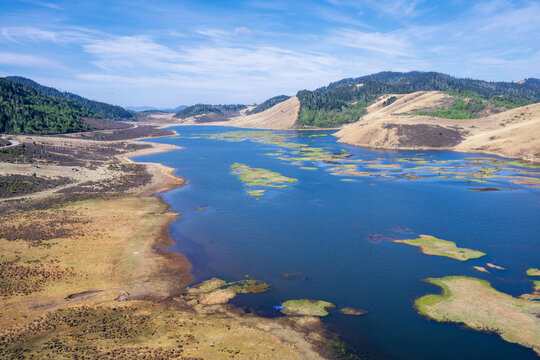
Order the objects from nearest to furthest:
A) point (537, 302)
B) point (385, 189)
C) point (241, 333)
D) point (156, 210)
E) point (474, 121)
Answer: point (241, 333) < point (537, 302) < point (156, 210) < point (385, 189) < point (474, 121)

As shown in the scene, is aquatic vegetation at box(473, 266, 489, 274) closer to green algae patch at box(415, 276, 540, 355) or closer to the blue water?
the blue water

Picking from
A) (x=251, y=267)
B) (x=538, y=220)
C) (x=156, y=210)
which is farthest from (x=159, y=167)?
(x=538, y=220)

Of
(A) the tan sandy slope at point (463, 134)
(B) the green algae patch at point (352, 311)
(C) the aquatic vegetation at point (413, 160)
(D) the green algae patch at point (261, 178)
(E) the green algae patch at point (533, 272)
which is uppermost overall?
(A) the tan sandy slope at point (463, 134)

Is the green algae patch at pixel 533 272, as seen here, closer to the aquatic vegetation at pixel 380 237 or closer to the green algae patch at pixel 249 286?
the aquatic vegetation at pixel 380 237

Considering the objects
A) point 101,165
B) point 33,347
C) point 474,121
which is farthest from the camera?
point 474,121

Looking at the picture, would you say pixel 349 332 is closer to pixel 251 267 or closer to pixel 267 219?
pixel 251 267

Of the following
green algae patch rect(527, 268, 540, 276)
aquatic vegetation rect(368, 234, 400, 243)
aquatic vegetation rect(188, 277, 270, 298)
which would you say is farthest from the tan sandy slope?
aquatic vegetation rect(188, 277, 270, 298)

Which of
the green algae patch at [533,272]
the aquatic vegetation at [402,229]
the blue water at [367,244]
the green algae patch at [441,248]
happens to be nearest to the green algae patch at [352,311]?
the blue water at [367,244]
